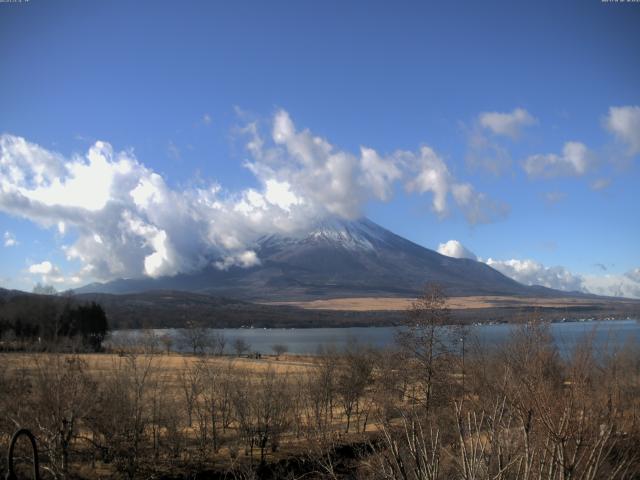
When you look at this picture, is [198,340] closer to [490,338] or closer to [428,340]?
[490,338]

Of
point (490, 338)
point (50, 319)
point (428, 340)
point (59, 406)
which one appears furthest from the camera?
point (50, 319)

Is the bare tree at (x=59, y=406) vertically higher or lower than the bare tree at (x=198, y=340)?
higher

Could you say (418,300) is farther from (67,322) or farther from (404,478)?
(67,322)

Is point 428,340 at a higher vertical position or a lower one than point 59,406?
higher

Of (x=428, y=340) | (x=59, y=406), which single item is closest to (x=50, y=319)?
(x=59, y=406)

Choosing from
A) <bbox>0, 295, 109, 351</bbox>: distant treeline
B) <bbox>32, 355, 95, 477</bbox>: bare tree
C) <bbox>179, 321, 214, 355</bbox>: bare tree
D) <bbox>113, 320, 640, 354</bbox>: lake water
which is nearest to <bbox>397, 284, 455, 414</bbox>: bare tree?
<bbox>113, 320, 640, 354</bbox>: lake water

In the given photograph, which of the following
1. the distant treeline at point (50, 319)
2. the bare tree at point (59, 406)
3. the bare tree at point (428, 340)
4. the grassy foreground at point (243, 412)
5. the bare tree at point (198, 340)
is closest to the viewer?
the bare tree at point (59, 406)

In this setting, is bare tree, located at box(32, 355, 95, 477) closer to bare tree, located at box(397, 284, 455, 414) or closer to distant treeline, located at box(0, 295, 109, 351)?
bare tree, located at box(397, 284, 455, 414)

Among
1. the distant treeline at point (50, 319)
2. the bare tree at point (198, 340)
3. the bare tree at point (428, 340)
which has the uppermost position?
the bare tree at point (428, 340)

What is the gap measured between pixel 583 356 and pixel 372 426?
2211 cm

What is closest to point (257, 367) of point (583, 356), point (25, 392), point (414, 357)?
point (414, 357)

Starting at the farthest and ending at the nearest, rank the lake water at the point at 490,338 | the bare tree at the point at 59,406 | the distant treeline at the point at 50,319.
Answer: the distant treeline at the point at 50,319 → the lake water at the point at 490,338 → the bare tree at the point at 59,406

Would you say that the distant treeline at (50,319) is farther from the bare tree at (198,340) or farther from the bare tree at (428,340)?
the bare tree at (428,340)

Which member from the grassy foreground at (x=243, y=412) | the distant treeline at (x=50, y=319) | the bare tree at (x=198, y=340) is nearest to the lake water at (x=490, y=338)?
the grassy foreground at (x=243, y=412)
